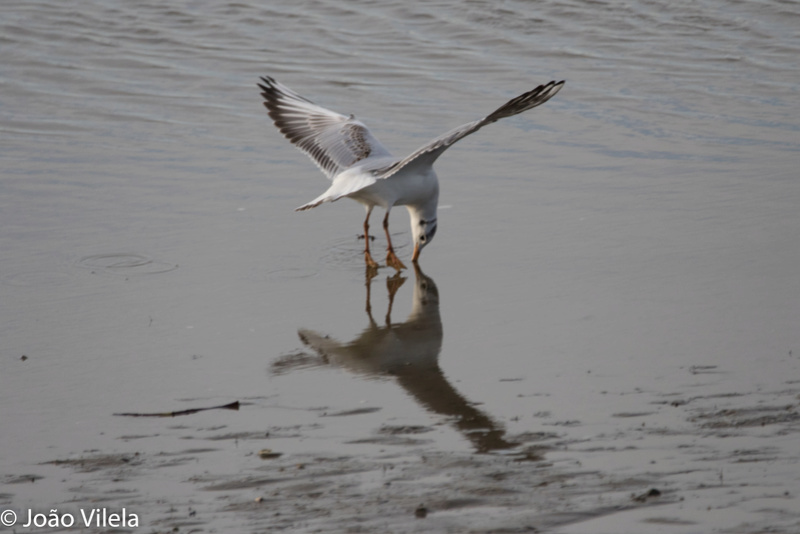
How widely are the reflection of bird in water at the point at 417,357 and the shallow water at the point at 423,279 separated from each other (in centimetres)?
2

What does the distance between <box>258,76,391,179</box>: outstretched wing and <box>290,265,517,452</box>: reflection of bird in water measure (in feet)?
5.52

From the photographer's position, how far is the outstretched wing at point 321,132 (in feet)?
25.9

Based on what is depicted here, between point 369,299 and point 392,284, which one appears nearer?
point 369,299

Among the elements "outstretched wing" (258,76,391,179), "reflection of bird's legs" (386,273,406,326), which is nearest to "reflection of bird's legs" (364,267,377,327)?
"reflection of bird's legs" (386,273,406,326)

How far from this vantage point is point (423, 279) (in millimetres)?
6652

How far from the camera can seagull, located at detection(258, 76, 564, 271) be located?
6324 millimetres

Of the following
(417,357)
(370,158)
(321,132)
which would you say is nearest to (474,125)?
(417,357)

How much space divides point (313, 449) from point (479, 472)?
0.68 meters

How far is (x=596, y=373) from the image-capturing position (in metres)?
4.91

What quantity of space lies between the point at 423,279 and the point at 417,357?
1.38 m

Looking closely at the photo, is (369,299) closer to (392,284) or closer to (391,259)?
(392,284)

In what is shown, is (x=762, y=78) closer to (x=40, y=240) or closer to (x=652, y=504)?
(x=40, y=240)

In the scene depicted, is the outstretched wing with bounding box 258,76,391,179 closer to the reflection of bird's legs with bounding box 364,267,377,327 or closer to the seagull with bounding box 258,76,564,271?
the seagull with bounding box 258,76,564,271

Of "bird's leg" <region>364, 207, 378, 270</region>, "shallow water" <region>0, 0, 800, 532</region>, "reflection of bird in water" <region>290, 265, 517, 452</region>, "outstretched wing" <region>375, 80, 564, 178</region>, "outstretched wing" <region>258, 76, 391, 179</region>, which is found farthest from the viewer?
"outstretched wing" <region>258, 76, 391, 179</region>
